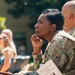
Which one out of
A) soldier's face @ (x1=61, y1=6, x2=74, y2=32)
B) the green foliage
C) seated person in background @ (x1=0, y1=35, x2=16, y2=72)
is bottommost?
soldier's face @ (x1=61, y1=6, x2=74, y2=32)

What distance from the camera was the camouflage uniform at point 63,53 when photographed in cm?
412

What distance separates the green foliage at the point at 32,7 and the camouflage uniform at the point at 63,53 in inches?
975

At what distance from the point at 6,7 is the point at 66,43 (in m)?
29.5

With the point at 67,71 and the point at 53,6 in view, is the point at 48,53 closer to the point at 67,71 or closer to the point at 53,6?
the point at 67,71

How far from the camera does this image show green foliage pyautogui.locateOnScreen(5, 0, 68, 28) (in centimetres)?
2936

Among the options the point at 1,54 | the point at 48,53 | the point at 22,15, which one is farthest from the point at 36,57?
the point at 22,15

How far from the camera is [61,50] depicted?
4.12 meters

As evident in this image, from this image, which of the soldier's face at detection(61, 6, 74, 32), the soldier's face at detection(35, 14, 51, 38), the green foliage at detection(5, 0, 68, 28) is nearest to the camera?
the soldier's face at detection(35, 14, 51, 38)

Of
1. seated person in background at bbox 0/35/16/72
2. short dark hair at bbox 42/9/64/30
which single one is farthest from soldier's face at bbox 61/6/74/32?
seated person in background at bbox 0/35/16/72

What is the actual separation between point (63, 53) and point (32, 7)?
84.1 ft

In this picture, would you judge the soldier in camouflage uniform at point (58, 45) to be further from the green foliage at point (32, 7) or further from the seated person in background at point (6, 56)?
the green foliage at point (32, 7)

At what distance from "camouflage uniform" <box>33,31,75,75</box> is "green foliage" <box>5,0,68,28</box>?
975 inches

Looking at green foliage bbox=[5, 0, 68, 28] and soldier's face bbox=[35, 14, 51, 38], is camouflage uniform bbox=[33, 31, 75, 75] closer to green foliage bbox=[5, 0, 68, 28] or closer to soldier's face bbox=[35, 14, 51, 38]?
soldier's face bbox=[35, 14, 51, 38]

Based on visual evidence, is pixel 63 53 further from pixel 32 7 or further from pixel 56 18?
pixel 32 7
